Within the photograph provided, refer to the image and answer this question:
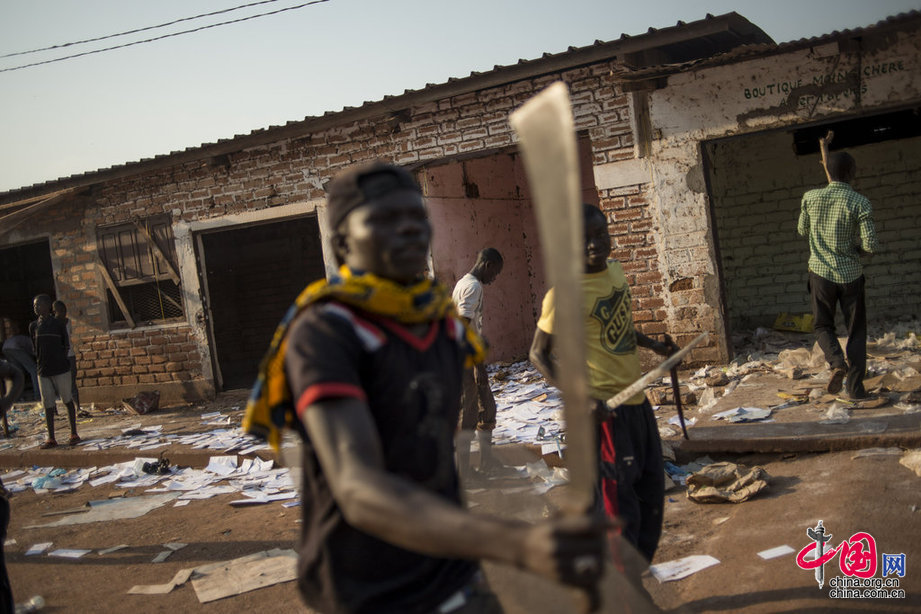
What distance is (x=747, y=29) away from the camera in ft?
25.6

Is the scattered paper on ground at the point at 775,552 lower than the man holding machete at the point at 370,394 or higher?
lower

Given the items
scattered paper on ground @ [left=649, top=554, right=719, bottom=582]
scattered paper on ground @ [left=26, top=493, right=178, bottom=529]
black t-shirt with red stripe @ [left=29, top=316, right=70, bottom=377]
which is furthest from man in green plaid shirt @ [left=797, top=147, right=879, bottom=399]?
black t-shirt with red stripe @ [left=29, top=316, right=70, bottom=377]

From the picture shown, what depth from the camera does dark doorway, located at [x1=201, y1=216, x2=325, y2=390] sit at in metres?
14.8

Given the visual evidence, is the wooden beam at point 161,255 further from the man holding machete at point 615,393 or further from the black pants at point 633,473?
the black pants at point 633,473

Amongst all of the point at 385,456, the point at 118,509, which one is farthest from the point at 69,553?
the point at 385,456

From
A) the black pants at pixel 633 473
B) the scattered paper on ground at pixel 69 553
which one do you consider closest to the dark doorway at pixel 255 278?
the scattered paper on ground at pixel 69 553

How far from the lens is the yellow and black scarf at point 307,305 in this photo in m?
1.44

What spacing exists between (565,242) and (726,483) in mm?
4190

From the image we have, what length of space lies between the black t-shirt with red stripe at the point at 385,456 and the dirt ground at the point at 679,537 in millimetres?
586

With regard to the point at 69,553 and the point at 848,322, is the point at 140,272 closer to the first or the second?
the point at 69,553

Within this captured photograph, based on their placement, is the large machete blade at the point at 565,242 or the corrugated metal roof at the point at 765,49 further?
the corrugated metal roof at the point at 765,49

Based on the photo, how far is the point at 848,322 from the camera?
578 centimetres

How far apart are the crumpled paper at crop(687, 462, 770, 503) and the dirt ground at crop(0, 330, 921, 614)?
0.05m

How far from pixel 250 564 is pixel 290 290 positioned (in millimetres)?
10600
